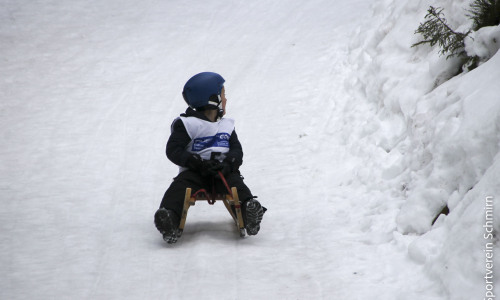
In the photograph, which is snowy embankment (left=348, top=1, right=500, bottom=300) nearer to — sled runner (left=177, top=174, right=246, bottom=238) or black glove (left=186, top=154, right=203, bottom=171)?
sled runner (left=177, top=174, right=246, bottom=238)

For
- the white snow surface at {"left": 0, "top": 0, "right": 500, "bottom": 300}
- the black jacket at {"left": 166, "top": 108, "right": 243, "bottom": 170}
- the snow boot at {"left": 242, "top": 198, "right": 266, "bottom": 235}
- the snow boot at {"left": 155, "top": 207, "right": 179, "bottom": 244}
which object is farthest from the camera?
the black jacket at {"left": 166, "top": 108, "right": 243, "bottom": 170}

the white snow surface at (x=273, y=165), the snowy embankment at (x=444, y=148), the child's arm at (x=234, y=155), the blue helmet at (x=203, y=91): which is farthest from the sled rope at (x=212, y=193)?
the snowy embankment at (x=444, y=148)

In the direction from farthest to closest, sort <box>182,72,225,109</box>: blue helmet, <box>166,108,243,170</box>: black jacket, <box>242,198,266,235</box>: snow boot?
<box>182,72,225,109</box>: blue helmet < <box>166,108,243,170</box>: black jacket < <box>242,198,266,235</box>: snow boot

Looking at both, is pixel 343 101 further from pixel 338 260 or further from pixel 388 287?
pixel 388 287

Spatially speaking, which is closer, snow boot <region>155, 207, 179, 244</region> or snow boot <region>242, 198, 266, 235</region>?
snow boot <region>155, 207, 179, 244</region>

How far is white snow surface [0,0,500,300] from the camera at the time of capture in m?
3.41

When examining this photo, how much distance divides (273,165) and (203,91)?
187 centimetres

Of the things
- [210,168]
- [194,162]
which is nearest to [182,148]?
[194,162]

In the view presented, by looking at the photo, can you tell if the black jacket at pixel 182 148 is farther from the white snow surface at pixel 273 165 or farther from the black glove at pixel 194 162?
the white snow surface at pixel 273 165

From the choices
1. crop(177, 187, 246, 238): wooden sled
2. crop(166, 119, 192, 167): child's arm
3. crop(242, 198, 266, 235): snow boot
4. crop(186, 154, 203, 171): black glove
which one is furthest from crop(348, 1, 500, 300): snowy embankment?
crop(166, 119, 192, 167): child's arm

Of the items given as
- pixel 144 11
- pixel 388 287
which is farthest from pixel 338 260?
pixel 144 11

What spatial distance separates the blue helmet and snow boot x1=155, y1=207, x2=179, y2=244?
0.92m

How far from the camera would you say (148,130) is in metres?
7.37

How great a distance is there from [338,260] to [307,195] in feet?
4.89
